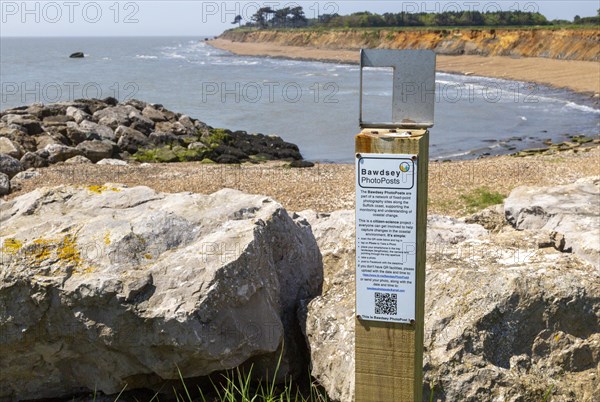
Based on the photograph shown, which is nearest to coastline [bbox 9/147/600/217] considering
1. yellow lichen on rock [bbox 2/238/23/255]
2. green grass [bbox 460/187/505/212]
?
green grass [bbox 460/187/505/212]

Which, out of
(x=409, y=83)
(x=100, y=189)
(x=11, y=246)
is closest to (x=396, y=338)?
(x=409, y=83)

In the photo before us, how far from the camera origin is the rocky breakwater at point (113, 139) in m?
15.4

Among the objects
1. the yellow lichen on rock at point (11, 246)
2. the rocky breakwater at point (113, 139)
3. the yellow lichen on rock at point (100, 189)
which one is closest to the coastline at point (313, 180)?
the rocky breakwater at point (113, 139)

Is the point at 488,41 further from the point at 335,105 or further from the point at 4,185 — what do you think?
the point at 4,185

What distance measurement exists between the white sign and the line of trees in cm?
7005

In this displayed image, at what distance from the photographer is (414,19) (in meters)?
97.4

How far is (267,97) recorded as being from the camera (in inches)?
1674

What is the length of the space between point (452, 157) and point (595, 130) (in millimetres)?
7998

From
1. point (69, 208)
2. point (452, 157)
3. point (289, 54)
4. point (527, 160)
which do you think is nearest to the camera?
point (69, 208)

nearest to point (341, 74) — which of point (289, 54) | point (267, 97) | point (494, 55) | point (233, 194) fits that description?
point (494, 55)

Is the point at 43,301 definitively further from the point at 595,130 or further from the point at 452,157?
the point at 595,130

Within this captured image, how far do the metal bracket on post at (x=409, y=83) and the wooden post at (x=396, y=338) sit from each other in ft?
0.22

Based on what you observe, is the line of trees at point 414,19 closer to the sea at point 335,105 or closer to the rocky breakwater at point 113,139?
the sea at point 335,105

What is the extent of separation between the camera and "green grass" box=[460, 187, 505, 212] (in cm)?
1106
